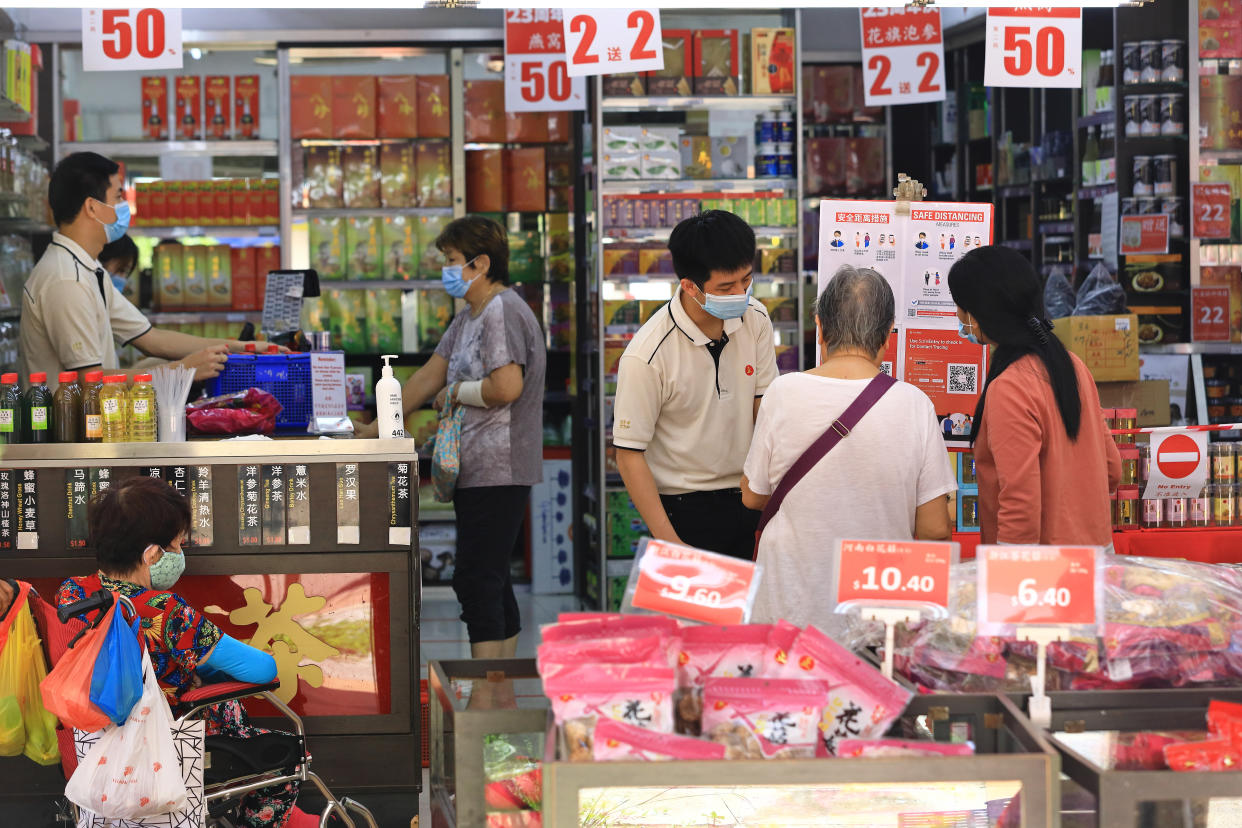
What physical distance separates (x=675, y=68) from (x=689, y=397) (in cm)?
336

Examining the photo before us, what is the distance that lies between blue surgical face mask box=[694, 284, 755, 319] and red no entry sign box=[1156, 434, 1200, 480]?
4.85 ft

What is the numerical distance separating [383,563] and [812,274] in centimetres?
399

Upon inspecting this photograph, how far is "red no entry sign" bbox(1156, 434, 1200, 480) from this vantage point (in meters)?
4.05

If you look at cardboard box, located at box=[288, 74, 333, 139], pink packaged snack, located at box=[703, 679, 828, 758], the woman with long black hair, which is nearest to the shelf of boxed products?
cardboard box, located at box=[288, 74, 333, 139]

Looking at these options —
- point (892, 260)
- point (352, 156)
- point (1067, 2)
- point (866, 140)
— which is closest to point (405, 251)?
point (352, 156)

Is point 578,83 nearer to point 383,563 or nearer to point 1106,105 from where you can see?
point 1106,105

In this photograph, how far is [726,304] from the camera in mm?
3477

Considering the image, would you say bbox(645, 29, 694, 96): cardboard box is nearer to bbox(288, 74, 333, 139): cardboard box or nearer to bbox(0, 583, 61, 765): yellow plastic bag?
bbox(288, 74, 333, 139): cardboard box

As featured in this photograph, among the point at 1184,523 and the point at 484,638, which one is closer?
the point at 1184,523

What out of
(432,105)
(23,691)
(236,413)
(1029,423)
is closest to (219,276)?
(432,105)

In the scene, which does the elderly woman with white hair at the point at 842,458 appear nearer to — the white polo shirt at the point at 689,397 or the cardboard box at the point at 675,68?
the white polo shirt at the point at 689,397

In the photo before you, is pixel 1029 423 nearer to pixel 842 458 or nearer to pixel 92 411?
pixel 842 458

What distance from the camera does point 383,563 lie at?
3.83 m

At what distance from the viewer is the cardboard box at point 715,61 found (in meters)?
6.52
